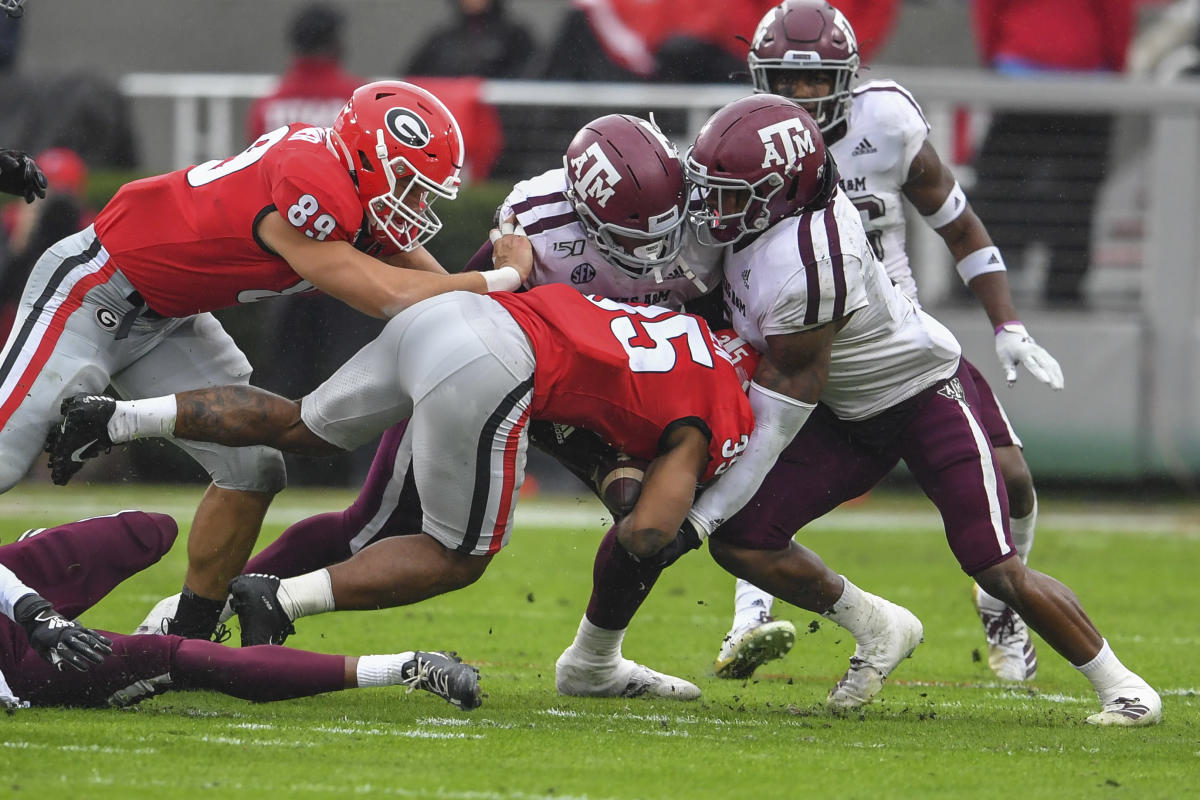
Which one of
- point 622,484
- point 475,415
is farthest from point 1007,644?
point 475,415

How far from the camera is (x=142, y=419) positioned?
4.54 meters

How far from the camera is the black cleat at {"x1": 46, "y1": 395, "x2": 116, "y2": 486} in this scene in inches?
177

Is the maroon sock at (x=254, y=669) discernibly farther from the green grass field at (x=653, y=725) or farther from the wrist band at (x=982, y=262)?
the wrist band at (x=982, y=262)

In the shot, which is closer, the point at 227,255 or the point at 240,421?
the point at 240,421

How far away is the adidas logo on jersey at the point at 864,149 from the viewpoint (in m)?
5.64

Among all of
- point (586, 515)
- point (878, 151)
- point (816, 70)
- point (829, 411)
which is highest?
point (816, 70)

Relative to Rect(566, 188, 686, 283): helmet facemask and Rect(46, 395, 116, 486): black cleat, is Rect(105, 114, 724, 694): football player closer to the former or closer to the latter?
Rect(566, 188, 686, 283): helmet facemask

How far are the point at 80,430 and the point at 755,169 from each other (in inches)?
75.0

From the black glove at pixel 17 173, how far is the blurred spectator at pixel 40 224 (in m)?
4.84

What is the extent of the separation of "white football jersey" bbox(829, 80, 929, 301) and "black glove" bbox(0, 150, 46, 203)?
8.19ft

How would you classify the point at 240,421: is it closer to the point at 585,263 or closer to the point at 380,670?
the point at 380,670

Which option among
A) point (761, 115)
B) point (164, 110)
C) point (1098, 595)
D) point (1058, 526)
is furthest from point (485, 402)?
point (164, 110)

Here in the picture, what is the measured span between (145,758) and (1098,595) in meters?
4.60

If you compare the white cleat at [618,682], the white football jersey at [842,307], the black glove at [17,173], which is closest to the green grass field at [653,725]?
the white cleat at [618,682]
